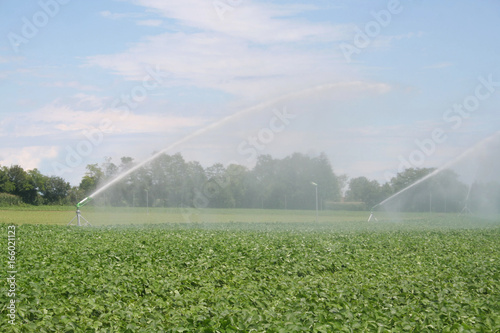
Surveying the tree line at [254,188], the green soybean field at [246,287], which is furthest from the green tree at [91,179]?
the green soybean field at [246,287]

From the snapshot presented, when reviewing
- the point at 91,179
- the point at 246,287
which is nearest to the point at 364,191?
the point at 91,179

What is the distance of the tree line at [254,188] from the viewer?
123ft

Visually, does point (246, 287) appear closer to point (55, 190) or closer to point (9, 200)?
point (9, 200)

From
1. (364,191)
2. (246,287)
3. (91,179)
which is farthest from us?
(364,191)

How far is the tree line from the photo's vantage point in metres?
37.6

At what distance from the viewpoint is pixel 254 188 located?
53.0 metres

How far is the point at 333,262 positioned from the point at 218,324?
26.3 ft

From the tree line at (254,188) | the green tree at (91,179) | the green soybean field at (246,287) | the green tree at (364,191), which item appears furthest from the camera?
the green tree at (364,191)

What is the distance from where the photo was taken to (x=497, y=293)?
32.5ft

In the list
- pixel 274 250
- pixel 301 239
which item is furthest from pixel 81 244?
pixel 301 239

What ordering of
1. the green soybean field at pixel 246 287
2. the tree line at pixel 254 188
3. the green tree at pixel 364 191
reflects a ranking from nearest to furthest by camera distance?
1. the green soybean field at pixel 246 287
2. the tree line at pixel 254 188
3. the green tree at pixel 364 191

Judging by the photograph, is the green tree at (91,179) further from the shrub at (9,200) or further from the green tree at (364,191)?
the green tree at (364,191)

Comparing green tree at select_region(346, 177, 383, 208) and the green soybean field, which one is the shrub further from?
the green soybean field

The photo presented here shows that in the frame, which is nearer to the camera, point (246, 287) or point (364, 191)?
point (246, 287)
